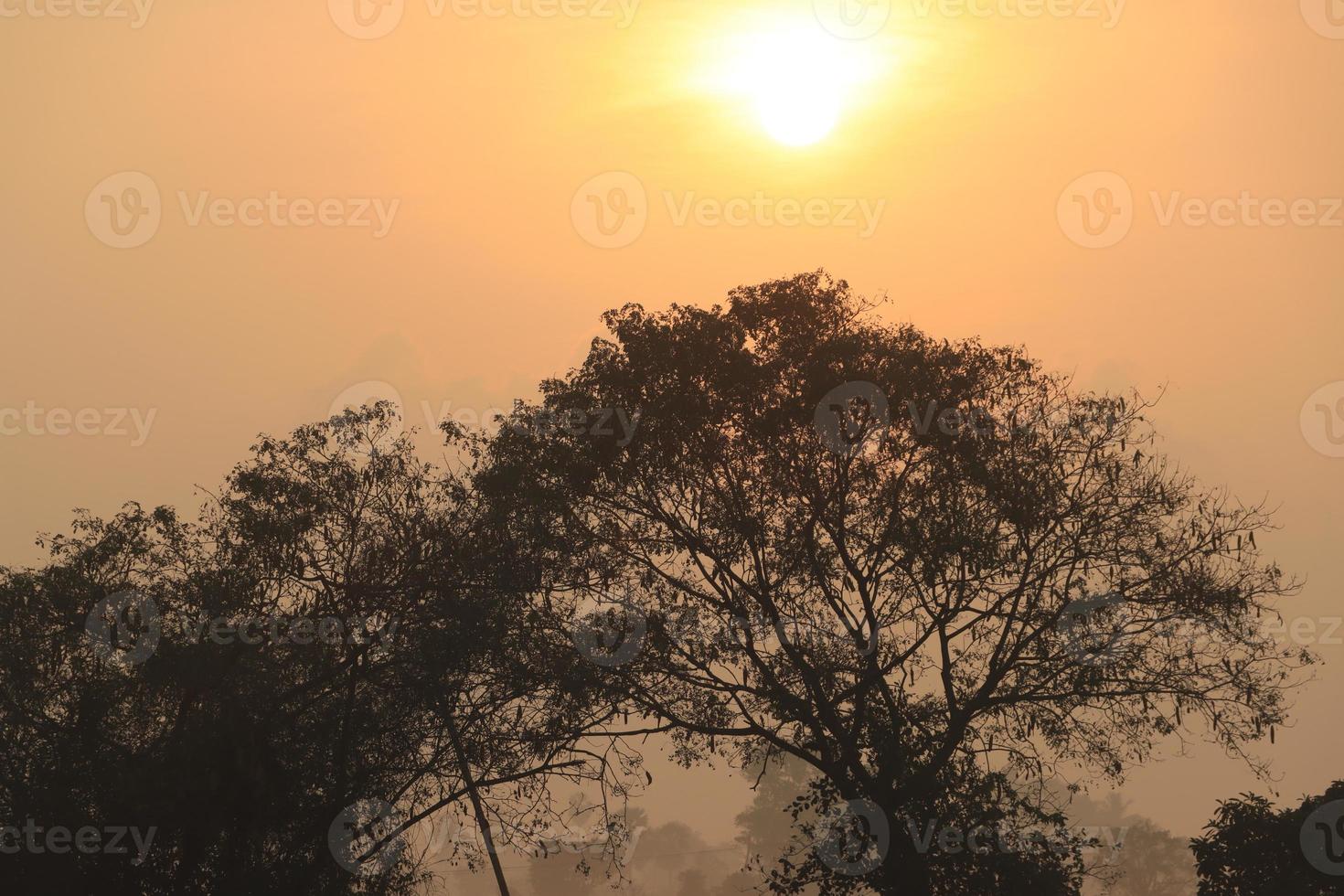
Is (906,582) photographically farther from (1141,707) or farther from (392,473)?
(392,473)

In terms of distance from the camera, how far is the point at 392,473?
31094 millimetres

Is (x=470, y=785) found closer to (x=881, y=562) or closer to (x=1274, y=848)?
(x=881, y=562)

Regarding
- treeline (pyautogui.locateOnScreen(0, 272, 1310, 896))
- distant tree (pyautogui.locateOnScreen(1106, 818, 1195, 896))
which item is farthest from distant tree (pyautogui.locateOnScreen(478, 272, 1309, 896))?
distant tree (pyautogui.locateOnScreen(1106, 818, 1195, 896))

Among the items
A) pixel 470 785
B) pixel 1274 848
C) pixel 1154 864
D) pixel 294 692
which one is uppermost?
pixel 1154 864

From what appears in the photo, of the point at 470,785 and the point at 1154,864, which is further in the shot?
the point at 1154,864

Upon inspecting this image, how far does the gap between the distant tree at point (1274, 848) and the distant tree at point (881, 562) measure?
1529mm

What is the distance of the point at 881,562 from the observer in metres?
28.1

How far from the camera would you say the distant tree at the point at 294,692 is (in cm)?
2545

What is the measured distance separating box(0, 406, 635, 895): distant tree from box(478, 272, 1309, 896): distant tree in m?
2.19

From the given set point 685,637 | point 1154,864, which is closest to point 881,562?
point 685,637

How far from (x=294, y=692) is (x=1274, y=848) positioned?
21.0m

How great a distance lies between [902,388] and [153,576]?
18.8 meters

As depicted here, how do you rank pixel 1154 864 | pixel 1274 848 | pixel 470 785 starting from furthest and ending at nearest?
1. pixel 1154 864
2. pixel 470 785
3. pixel 1274 848

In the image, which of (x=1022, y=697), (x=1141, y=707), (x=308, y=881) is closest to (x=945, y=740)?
(x=1022, y=697)
